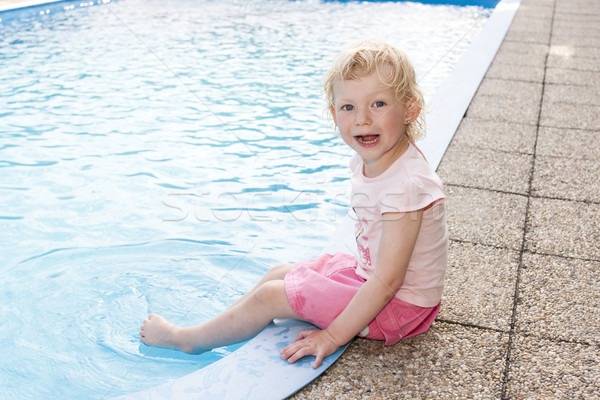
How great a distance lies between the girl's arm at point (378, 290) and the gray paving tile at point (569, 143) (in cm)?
199

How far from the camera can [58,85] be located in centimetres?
606

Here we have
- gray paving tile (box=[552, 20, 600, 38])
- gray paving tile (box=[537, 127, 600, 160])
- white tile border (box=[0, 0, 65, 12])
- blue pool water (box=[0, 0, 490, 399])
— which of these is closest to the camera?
blue pool water (box=[0, 0, 490, 399])

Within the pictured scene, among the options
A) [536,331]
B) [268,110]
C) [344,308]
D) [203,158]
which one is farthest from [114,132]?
[536,331]

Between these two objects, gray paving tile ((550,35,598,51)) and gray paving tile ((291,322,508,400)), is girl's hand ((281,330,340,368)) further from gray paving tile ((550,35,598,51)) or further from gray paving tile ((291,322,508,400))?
gray paving tile ((550,35,598,51))

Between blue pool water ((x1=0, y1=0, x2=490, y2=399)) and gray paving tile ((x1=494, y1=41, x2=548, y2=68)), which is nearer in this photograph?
blue pool water ((x1=0, y1=0, x2=490, y2=399))

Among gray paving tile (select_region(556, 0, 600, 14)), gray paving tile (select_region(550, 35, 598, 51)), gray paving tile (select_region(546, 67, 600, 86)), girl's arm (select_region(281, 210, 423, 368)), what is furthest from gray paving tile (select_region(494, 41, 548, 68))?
girl's arm (select_region(281, 210, 423, 368))

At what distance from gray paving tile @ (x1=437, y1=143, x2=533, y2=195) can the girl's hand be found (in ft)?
4.90

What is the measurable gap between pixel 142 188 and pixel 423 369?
269 cm

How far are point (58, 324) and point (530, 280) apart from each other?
198 centimetres

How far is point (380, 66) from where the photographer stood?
5.49 ft

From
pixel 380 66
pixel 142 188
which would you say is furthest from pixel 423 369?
pixel 142 188

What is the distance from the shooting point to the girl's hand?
164 centimetres

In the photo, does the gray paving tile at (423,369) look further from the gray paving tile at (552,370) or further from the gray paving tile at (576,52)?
the gray paving tile at (576,52)

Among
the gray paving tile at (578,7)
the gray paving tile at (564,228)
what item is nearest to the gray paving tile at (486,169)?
the gray paving tile at (564,228)
